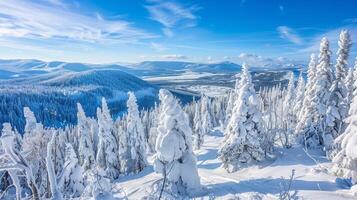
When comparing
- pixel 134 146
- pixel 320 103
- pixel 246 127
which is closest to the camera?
pixel 246 127

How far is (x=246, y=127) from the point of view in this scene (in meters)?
28.0

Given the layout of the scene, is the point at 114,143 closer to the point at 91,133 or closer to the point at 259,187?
the point at 91,133

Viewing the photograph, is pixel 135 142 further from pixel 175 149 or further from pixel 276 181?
pixel 276 181

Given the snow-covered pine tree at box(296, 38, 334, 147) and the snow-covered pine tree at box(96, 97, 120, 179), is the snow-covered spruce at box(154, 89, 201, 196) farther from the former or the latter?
the snow-covered pine tree at box(96, 97, 120, 179)

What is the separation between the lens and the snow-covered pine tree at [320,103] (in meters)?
28.5

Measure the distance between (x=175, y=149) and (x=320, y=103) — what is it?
15.0m

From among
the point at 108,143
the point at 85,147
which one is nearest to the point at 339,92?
the point at 108,143

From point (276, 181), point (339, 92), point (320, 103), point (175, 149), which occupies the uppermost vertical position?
point (339, 92)

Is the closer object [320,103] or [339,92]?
[339,92]

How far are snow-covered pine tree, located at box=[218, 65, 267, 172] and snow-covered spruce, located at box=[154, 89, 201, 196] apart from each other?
22.4ft

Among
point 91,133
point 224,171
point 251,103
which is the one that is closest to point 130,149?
point 91,133

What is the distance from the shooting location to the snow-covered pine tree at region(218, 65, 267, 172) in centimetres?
2794

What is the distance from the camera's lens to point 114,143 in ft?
146

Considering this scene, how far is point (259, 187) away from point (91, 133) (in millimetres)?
34376
